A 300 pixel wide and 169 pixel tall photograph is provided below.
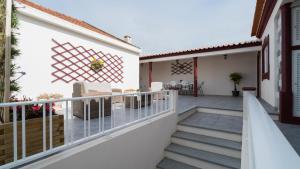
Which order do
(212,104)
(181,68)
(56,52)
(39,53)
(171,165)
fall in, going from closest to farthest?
(171,165), (39,53), (56,52), (212,104), (181,68)

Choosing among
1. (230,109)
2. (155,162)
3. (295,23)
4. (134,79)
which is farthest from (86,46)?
(295,23)

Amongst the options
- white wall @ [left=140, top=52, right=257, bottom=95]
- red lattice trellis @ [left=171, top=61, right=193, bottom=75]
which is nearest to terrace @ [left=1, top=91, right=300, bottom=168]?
white wall @ [left=140, top=52, right=257, bottom=95]

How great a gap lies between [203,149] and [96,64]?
4.94m

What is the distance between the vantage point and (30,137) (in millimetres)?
2006

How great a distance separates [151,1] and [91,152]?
8.91m

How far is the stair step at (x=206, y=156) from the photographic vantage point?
10.8 feet

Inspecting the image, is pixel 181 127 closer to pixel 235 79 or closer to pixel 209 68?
pixel 235 79

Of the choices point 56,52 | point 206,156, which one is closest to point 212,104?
point 206,156

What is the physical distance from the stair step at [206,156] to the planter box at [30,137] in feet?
8.50

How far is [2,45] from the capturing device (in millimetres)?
2186

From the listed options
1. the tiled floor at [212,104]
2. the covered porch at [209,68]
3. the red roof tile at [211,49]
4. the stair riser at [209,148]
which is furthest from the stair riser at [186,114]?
the red roof tile at [211,49]

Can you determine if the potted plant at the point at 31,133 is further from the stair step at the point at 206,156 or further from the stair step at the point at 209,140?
the stair step at the point at 209,140

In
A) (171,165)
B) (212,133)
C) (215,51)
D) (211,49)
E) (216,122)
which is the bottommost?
(171,165)

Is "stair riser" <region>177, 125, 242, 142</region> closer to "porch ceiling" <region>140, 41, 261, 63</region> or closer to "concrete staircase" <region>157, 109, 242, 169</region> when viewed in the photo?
"concrete staircase" <region>157, 109, 242, 169</region>
